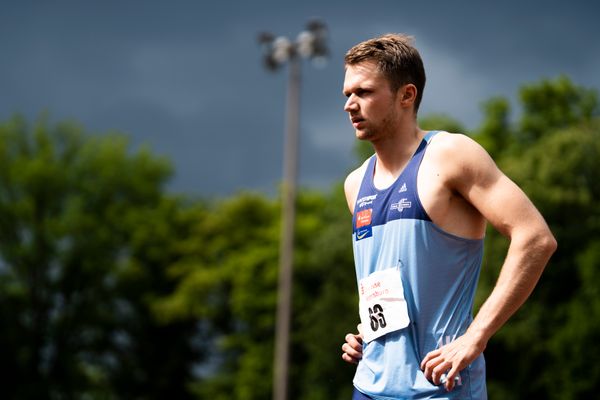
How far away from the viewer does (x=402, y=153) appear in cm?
364

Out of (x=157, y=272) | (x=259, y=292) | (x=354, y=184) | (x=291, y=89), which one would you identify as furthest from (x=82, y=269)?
(x=354, y=184)

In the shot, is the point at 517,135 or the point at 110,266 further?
the point at 110,266

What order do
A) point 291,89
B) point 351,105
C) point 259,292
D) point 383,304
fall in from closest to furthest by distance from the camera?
point 383,304, point 351,105, point 291,89, point 259,292

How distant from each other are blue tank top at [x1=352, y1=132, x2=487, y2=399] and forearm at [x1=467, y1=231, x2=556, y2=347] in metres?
0.16

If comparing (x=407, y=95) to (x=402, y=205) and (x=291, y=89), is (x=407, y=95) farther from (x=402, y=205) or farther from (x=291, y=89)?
(x=291, y=89)

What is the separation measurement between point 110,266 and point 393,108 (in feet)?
120

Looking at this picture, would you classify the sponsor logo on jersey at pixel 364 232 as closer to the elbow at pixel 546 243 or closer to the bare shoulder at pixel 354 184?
the bare shoulder at pixel 354 184

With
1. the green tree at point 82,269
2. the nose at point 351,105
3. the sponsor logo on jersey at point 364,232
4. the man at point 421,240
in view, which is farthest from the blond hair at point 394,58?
the green tree at point 82,269

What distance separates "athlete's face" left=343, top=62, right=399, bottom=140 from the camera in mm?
3580

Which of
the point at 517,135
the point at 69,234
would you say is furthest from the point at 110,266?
the point at 517,135

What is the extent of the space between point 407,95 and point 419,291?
2.45 feet

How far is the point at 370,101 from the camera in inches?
141

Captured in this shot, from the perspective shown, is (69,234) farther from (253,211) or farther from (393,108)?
(393,108)

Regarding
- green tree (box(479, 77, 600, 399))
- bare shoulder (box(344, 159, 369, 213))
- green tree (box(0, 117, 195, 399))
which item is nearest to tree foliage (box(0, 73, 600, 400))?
green tree (box(0, 117, 195, 399))
